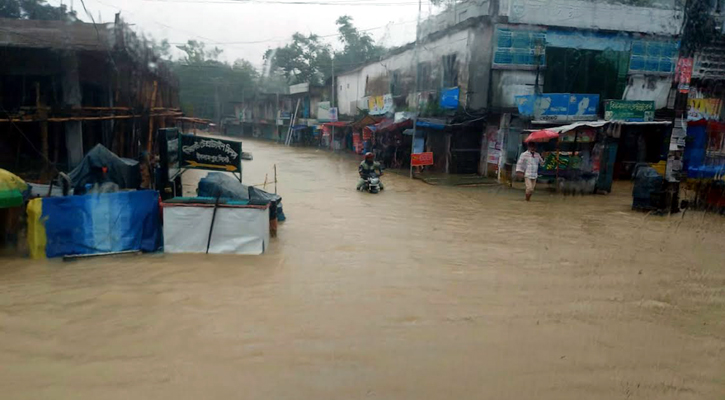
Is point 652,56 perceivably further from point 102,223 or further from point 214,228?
point 102,223

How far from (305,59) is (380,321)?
173ft

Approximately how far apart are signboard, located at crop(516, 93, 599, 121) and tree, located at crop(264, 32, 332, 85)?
37826 millimetres

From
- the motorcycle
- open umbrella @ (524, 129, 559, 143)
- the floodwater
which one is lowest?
the floodwater

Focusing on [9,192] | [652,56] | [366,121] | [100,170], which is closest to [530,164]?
[100,170]

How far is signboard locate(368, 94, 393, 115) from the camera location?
2947 centimetres

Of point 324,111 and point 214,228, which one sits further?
point 324,111

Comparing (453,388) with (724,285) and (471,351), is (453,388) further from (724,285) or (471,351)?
(724,285)

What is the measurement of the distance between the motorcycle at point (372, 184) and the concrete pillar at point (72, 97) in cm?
862

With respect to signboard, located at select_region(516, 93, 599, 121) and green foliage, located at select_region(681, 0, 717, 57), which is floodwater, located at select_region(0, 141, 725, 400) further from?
signboard, located at select_region(516, 93, 599, 121)

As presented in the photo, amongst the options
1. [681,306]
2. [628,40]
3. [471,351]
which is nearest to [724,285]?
[681,306]

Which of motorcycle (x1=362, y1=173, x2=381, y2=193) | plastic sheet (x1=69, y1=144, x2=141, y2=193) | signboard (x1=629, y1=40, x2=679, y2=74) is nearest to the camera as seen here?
plastic sheet (x1=69, y1=144, x2=141, y2=193)

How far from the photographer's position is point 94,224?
287 inches

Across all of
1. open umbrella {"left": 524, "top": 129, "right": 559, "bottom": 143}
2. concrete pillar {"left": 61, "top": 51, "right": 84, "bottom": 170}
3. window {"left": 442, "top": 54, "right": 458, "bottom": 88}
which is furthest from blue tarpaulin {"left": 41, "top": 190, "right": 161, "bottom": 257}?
window {"left": 442, "top": 54, "right": 458, "bottom": 88}

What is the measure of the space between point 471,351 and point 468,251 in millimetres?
3906
